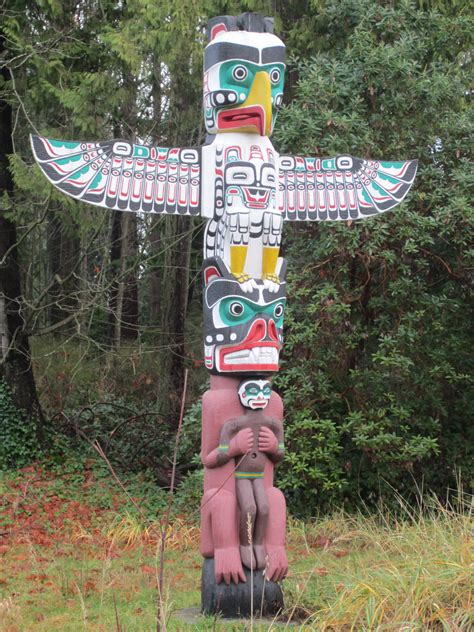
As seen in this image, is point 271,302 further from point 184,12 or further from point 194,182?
point 184,12

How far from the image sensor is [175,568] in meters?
7.82

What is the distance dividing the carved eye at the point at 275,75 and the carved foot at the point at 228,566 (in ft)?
11.2

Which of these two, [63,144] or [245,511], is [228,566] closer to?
[245,511]

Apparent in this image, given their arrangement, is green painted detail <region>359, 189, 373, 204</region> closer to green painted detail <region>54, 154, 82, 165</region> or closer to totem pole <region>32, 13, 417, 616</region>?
totem pole <region>32, 13, 417, 616</region>

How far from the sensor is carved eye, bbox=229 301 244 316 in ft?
19.6

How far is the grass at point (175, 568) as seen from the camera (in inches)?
192

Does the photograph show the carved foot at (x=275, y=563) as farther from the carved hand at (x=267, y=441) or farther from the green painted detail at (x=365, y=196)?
the green painted detail at (x=365, y=196)

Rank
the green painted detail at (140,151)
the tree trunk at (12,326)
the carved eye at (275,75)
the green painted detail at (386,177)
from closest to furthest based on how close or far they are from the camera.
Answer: the green painted detail at (140,151), the carved eye at (275,75), the green painted detail at (386,177), the tree trunk at (12,326)

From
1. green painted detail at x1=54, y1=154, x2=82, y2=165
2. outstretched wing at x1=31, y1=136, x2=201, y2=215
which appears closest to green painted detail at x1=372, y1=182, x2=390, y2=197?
outstretched wing at x1=31, y1=136, x2=201, y2=215

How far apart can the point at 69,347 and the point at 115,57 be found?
23.8ft

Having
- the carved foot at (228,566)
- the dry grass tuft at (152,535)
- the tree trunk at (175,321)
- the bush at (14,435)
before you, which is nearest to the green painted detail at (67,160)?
the carved foot at (228,566)

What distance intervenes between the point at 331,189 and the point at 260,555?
9.60 ft

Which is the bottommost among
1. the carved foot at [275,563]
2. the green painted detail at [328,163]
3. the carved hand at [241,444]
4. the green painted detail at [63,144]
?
the carved foot at [275,563]

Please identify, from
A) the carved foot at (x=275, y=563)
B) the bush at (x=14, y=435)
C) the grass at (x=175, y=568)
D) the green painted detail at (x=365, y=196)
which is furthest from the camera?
the bush at (x=14, y=435)
